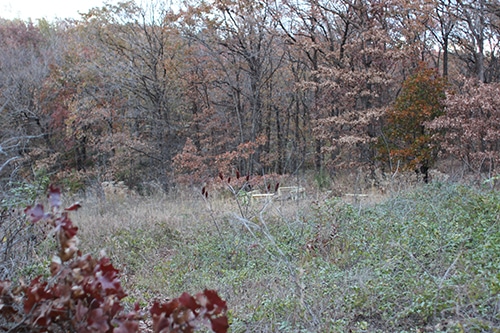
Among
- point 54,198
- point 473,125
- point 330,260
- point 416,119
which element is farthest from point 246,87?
point 54,198

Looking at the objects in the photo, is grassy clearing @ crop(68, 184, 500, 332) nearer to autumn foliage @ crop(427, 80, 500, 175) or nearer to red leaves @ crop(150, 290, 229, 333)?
red leaves @ crop(150, 290, 229, 333)

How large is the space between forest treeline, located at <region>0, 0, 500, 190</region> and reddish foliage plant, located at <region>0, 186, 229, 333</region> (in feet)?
37.6

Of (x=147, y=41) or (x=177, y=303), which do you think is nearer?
(x=177, y=303)

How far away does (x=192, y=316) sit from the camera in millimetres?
1792

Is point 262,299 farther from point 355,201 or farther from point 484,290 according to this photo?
point 355,201

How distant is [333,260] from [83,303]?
404cm

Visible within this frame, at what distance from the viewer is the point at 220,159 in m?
15.6

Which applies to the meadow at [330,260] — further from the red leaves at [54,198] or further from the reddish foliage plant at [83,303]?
the red leaves at [54,198]

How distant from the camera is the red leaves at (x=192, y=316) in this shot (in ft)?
5.78

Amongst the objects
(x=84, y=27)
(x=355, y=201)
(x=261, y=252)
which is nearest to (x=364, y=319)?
(x=261, y=252)

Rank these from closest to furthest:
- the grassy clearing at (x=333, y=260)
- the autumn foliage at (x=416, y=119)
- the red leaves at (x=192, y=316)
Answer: the red leaves at (x=192, y=316) → the grassy clearing at (x=333, y=260) → the autumn foliage at (x=416, y=119)

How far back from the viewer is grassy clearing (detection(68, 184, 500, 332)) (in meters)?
3.74

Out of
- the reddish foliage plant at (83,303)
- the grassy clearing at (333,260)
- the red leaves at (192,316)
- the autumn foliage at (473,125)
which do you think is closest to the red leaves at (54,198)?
the reddish foliage plant at (83,303)

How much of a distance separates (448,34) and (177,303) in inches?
697
